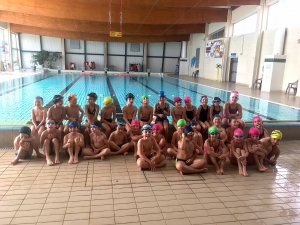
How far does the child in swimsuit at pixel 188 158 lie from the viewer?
3334 millimetres

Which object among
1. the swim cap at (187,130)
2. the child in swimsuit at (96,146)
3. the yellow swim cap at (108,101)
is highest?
the yellow swim cap at (108,101)

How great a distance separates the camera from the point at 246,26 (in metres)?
14.9

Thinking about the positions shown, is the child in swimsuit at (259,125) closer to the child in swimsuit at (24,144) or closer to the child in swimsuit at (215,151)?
the child in swimsuit at (215,151)

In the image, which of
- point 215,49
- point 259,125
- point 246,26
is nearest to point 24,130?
point 259,125

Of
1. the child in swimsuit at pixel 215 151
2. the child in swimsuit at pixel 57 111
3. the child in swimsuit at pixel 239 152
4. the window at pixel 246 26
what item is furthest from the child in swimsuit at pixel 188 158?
the window at pixel 246 26

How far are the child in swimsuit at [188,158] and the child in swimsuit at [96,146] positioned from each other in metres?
1.13

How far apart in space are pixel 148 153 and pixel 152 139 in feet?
0.70

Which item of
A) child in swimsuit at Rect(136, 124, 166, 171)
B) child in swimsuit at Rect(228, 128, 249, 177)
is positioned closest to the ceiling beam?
child in swimsuit at Rect(136, 124, 166, 171)

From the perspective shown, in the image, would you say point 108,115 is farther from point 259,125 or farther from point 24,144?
point 259,125

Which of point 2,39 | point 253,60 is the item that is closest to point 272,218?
point 253,60

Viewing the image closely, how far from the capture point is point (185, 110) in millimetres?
4688

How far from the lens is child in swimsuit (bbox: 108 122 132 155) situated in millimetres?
4004

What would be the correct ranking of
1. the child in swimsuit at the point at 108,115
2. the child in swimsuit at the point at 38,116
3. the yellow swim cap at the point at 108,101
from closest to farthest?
the child in swimsuit at the point at 38,116 → the child in swimsuit at the point at 108,115 → the yellow swim cap at the point at 108,101

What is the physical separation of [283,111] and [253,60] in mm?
7712
